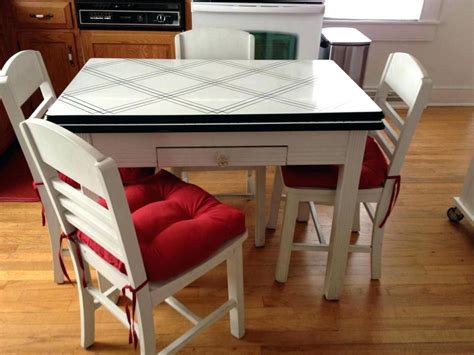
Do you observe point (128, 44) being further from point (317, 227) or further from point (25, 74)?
point (317, 227)

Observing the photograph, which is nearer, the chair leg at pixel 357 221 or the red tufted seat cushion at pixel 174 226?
the red tufted seat cushion at pixel 174 226

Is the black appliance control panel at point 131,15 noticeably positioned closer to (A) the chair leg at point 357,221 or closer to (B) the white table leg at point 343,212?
(A) the chair leg at point 357,221

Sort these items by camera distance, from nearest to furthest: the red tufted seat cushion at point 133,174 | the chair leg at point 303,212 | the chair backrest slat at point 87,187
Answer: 1. the chair backrest slat at point 87,187
2. the red tufted seat cushion at point 133,174
3. the chair leg at point 303,212

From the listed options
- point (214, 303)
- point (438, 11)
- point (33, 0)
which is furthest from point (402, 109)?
point (33, 0)

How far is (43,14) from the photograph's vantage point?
8.16 feet

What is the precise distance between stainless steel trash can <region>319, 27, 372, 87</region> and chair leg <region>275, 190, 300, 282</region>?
1526 millimetres

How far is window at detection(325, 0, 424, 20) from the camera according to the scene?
3.14 meters

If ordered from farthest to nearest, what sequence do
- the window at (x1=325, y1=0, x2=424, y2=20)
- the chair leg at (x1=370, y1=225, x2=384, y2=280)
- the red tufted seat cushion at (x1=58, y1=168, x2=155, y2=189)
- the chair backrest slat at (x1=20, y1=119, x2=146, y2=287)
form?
the window at (x1=325, y1=0, x2=424, y2=20) → the chair leg at (x1=370, y1=225, x2=384, y2=280) → the red tufted seat cushion at (x1=58, y1=168, x2=155, y2=189) → the chair backrest slat at (x1=20, y1=119, x2=146, y2=287)

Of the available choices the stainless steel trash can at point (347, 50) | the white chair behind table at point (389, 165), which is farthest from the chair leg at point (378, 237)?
the stainless steel trash can at point (347, 50)

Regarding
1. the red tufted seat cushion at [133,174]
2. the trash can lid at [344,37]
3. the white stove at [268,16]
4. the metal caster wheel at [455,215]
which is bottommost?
the metal caster wheel at [455,215]

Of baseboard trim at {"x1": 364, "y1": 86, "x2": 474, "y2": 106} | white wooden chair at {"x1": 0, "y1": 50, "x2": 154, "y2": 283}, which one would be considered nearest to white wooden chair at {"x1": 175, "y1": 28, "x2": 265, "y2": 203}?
white wooden chair at {"x1": 0, "y1": 50, "x2": 154, "y2": 283}

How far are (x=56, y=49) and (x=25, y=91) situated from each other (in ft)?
4.67

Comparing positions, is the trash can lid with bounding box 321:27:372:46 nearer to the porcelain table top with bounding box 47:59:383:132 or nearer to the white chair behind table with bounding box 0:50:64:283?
the porcelain table top with bounding box 47:59:383:132

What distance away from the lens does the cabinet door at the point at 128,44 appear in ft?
8.34
